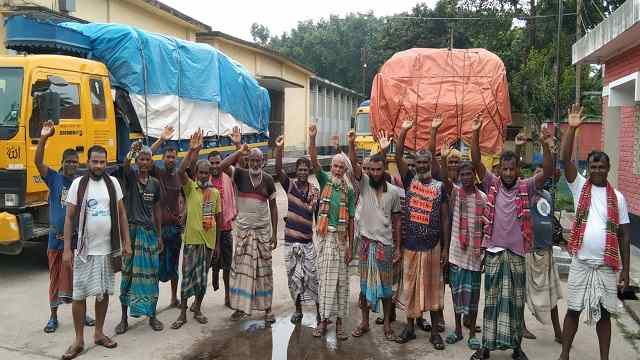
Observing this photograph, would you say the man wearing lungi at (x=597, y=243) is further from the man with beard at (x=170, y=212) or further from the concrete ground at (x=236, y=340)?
the man with beard at (x=170, y=212)

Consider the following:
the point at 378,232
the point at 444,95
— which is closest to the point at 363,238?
the point at 378,232

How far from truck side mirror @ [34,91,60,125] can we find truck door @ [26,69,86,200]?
0.25ft

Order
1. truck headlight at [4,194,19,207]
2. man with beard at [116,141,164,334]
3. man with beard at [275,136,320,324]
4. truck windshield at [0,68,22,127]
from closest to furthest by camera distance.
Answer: man with beard at [116,141,164,334], man with beard at [275,136,320,324], truck headlight at [4,194,19,207], truck windshield at [0,68,22,127]

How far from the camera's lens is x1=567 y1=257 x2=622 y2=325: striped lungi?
419 cm

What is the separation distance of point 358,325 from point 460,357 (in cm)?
111

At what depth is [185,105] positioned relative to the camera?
34.3 ft

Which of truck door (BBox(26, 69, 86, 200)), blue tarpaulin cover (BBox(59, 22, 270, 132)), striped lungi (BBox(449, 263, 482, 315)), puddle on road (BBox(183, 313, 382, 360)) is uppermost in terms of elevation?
blue tarpaulin cover (BBox(59, 22, 270, 132))

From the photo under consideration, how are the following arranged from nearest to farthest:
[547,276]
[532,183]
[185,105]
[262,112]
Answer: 1. [532,183]
2. [547,276]
3. [185,105]
4. [262,112]

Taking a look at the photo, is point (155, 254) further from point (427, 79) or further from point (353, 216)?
point (427, 79)

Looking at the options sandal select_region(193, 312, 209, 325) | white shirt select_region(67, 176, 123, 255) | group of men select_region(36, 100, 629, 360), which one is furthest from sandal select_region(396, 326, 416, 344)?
white shirt select_region(67, 176, 123, 255)

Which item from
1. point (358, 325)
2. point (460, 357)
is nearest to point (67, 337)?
point (358, 325)

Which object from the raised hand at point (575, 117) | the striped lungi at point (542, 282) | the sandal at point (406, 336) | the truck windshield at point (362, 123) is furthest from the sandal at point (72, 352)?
the truck windshield at point (362, 123)

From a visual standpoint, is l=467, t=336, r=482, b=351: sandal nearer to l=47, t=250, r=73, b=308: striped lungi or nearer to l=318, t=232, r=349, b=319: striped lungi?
l=318, t=232, r=349, b=319: striped lungi

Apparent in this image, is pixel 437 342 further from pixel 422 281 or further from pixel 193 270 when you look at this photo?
pixel 193 270
